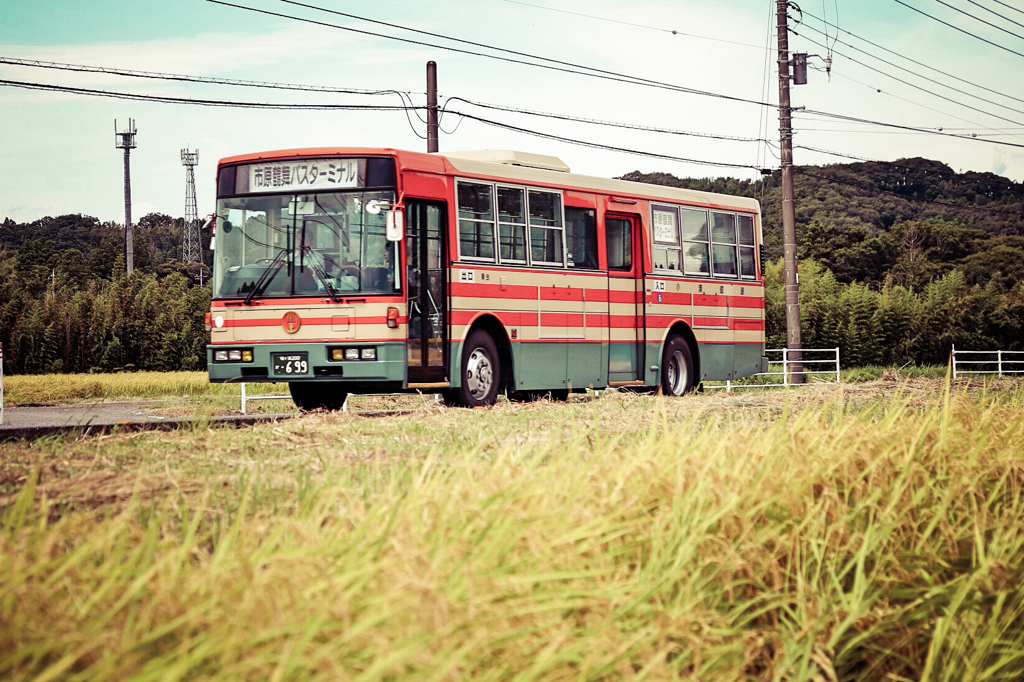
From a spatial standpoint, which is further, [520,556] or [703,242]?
[703,242]

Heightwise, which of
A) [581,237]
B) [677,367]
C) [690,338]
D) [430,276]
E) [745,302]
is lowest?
[677,367]

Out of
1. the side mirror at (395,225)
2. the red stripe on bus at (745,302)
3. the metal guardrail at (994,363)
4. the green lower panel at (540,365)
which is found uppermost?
the side mirror at (395,225)

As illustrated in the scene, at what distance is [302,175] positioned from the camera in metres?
15.5

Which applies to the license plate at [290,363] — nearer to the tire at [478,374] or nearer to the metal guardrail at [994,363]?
the tire at [478,374]

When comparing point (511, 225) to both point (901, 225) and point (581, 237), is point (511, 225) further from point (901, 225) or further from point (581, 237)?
point (901, 225)

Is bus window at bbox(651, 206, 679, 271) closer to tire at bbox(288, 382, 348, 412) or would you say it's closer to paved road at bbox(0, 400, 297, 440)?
tire at bbox(288, 382, 348, 412)

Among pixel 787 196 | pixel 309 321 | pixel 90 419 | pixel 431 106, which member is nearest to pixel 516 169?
pixel 309 321

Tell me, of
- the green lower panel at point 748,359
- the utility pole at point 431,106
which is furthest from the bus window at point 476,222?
the utility pole at point 431,106

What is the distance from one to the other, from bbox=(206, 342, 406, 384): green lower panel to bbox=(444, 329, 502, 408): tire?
1312mm

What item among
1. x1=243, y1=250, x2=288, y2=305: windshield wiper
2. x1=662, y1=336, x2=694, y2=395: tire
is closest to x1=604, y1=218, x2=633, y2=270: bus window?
x1=662, y1=336, x2=694, y2=395: tire

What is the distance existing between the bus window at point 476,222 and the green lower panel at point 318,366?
207cm

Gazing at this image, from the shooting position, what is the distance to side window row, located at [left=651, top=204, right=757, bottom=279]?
66.6 ft

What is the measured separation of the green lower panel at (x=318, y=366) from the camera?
48.8 feet

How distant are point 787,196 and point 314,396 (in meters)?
→ 19.1
